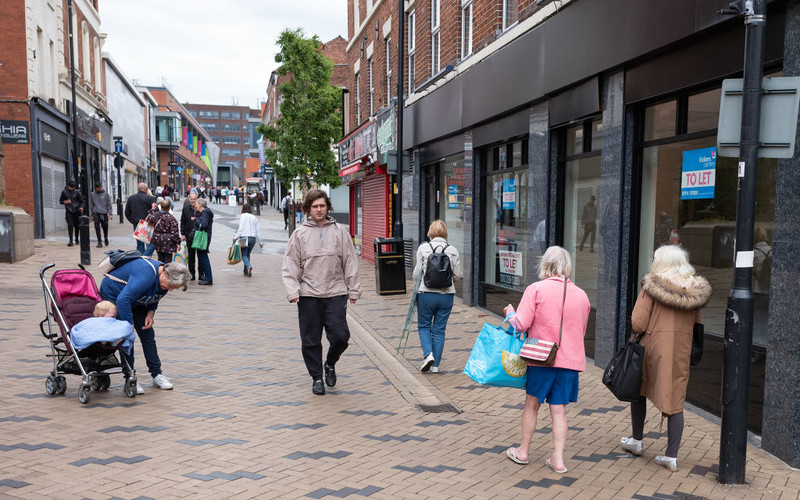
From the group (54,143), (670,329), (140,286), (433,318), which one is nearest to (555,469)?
(670,329)

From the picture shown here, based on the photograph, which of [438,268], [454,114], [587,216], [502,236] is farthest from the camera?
[454,114]

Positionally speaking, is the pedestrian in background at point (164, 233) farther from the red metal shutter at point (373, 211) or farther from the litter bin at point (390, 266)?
the red metal shutter at point (373, 211)

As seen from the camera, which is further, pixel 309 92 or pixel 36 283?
pixel 309 92

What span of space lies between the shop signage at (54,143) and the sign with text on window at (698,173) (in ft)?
71.6

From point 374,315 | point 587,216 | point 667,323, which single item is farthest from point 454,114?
point 667,323

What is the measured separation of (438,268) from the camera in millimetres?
6742

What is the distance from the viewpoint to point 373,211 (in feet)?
65.0

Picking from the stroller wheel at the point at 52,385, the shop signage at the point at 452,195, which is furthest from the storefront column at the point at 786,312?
the shop signage at the point at 452,195

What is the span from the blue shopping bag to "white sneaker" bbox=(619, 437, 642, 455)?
95 cm

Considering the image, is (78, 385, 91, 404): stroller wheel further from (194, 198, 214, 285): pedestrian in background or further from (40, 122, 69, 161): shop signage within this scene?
(40, 122, 69, 161): shop signage

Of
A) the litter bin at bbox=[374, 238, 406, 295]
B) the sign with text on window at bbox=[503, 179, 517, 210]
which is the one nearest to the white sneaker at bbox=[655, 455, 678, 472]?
the sign with text on window at bbox=[503, 179, 517, 210]

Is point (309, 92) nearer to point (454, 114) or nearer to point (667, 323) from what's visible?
point (454, 114)

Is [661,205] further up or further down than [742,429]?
Result: further up

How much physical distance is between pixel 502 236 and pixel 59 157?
20.2 metres
